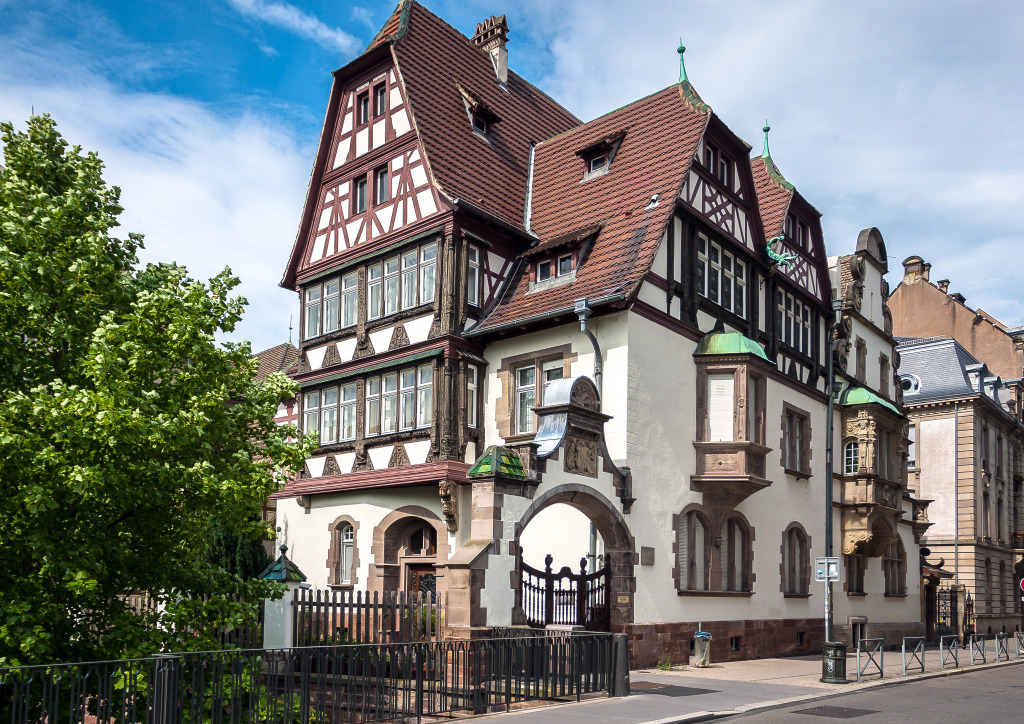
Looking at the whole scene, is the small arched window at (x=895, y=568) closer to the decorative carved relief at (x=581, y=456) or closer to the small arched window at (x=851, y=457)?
the small arched window at (x=851, y=457)

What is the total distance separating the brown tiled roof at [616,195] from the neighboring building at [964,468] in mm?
27230

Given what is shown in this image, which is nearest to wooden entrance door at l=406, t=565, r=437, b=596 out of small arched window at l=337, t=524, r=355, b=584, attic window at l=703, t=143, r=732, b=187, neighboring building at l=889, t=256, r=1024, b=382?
small arched window at l=337, t=524, r=355, b=584

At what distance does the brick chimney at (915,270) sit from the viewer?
185 feet

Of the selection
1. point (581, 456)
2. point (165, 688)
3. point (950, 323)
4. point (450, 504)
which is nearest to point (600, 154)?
point (450, 504)

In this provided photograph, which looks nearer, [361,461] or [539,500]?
[539,500]

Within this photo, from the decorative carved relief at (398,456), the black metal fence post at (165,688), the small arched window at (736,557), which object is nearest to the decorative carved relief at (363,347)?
the decorative carved relief at (398,456)

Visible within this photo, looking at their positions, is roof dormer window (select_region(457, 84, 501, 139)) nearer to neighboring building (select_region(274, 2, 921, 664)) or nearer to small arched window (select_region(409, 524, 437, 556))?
neighboring building (select_region(274, 2, 921, 664))

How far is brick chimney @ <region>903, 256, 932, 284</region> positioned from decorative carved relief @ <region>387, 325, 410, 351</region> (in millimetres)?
41424

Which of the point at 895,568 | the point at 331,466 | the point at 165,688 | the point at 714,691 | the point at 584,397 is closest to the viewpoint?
the point at 165,688

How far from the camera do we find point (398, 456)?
23266 mm

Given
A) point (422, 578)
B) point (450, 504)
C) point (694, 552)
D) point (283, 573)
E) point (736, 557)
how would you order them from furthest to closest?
point (736, 557) < point (422, 578) < point (694, 552) < point (450, 504) < point (283, 573)

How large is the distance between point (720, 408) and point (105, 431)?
1587 centimetres

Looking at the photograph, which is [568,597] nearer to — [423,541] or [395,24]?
[423,541]

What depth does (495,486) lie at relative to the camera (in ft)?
51.2
